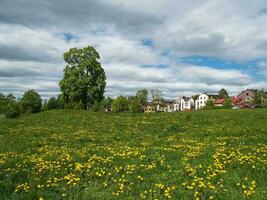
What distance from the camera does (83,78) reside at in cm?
6850

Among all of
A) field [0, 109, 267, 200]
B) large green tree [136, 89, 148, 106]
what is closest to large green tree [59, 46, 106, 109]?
field [0, 109, 267, 200]

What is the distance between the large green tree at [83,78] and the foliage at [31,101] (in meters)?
31.6

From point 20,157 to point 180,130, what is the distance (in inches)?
503

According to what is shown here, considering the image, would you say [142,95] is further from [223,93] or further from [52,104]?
[52,104]

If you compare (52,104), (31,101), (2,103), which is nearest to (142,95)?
(52,104)

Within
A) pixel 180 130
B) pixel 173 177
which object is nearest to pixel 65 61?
pixel 180 130

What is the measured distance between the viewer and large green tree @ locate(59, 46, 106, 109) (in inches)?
2697

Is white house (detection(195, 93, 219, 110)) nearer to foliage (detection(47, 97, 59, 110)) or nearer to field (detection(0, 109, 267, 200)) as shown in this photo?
foliage (detection(47, 97, 59, 110))

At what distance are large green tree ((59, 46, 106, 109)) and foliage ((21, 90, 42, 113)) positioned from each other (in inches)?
1243

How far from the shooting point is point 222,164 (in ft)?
33.6

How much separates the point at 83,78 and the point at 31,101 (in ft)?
128

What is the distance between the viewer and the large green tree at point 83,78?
68512mm

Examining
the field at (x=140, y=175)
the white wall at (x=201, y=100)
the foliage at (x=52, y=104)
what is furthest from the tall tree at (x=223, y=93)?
the field at (x=140, y=175)

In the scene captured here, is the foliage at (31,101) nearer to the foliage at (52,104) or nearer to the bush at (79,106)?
the foliage at (52,104)
